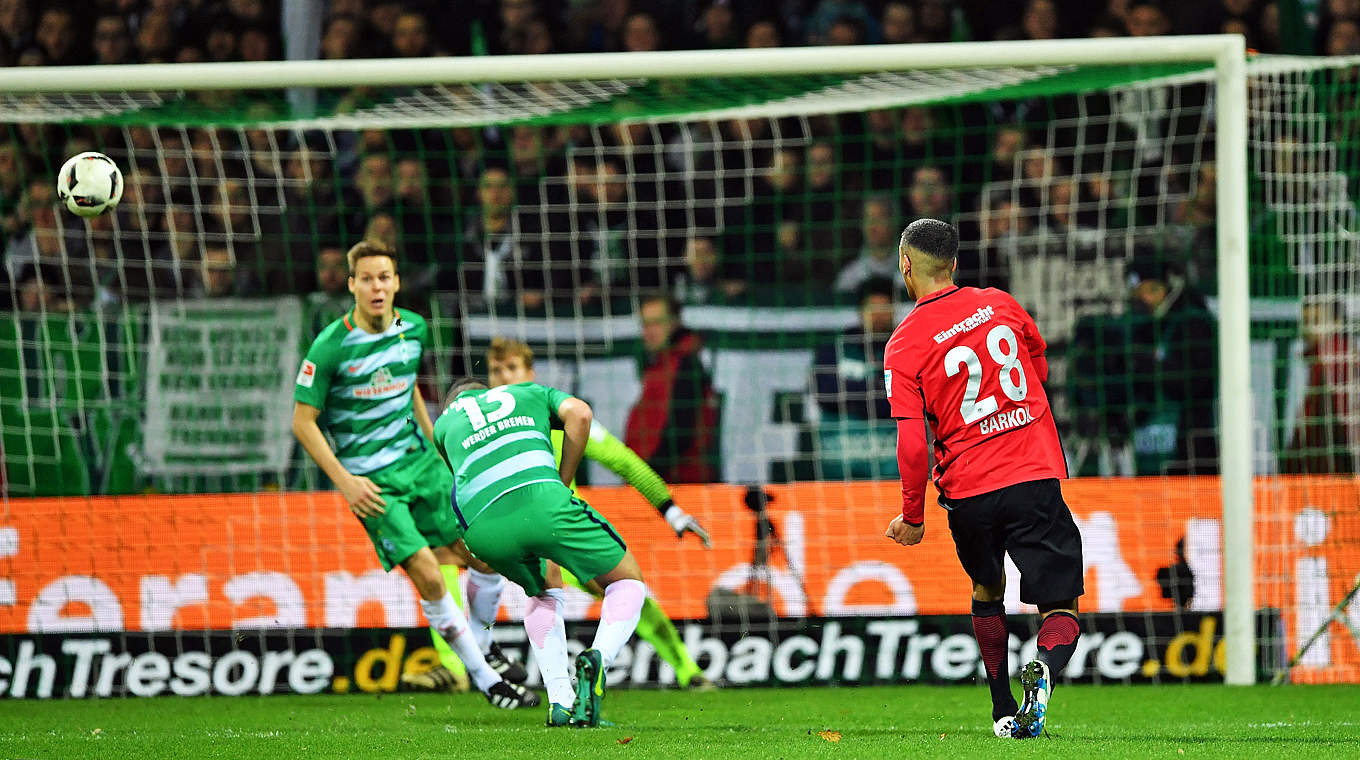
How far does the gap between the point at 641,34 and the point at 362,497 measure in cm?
571

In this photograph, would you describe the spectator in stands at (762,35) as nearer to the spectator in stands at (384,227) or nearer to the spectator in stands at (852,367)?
the spectator in stands at (852,367)

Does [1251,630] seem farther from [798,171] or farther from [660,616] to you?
[798,171]

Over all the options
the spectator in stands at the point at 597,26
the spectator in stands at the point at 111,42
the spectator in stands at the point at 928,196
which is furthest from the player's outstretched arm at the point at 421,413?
the spectator in stands at the point at 111,42

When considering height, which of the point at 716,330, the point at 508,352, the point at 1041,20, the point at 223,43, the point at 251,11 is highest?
the point at 251,11

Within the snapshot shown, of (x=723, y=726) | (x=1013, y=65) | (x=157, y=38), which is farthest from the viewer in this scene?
(x=157, y=38)

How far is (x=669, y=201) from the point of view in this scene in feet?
35.4

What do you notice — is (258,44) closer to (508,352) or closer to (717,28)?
(717,28)

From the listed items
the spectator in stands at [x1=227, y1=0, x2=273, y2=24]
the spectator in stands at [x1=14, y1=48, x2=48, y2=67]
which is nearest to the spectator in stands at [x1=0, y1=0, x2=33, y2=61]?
the spectator in stands at [x1=14, y1=48, x2=48, y2=67]

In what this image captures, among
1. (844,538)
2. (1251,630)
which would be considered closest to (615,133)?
(844,538)

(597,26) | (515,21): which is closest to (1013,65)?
(597,26)

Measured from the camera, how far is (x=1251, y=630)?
7.58m

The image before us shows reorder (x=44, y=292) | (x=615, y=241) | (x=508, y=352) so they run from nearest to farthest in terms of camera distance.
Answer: (x=508, y=352), (x=44, y=292), (x=615, y=241)

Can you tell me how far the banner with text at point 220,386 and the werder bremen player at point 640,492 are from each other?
7.05 feet

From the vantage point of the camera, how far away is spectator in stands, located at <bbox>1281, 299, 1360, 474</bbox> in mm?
8336
